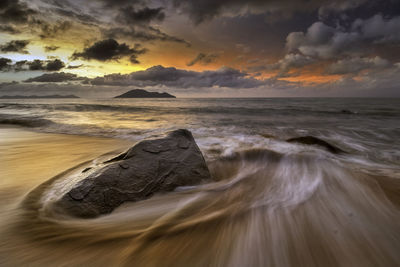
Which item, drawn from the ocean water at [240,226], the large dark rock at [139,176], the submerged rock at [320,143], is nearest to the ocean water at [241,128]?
the submerged rock at [320,143]

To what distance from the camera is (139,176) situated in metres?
2.54

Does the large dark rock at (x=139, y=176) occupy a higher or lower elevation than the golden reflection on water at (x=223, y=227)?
higher

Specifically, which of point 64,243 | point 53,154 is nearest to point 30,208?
point 64,243

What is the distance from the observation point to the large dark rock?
6.98 feet

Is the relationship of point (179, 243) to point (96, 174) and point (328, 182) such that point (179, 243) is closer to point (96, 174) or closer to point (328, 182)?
point (96, 174)

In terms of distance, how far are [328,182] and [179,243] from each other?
112 inches

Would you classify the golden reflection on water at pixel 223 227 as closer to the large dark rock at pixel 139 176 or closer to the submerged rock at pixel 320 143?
the large dark rock at pixel 139 176

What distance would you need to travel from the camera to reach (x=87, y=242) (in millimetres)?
1637

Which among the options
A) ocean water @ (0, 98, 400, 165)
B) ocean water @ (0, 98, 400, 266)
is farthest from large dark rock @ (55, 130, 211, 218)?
ocean water @ (0, 98, 400, 165)

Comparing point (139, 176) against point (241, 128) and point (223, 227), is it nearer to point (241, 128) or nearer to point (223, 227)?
point (223, 227)

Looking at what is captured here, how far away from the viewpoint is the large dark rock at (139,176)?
213cm

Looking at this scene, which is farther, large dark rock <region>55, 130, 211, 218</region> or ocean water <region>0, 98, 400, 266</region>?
large dark rock <region>55, 130, 211, 218</region>

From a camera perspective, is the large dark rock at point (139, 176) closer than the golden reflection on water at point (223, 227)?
No

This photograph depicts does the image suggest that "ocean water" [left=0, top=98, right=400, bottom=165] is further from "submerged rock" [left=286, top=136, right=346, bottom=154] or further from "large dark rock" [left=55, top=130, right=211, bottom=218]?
"large dark rock" [left=55, top=130, right=211, bottom=218]
